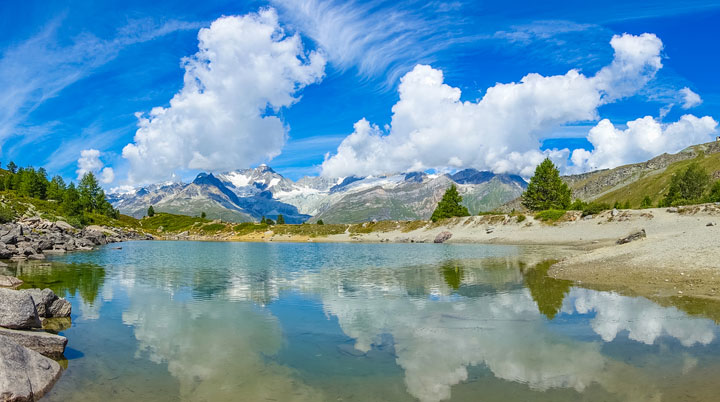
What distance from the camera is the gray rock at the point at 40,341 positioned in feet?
47.0

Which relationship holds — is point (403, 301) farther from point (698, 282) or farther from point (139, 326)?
point (698, 282)

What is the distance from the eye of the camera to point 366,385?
12375 millimetres

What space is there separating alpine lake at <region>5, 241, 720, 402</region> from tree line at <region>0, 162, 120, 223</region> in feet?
426

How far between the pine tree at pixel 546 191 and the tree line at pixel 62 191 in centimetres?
14765

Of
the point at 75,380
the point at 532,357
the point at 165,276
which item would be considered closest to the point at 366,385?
the point at 532,357

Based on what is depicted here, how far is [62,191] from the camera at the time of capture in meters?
161

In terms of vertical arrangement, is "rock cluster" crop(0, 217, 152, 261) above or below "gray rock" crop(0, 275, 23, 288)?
above

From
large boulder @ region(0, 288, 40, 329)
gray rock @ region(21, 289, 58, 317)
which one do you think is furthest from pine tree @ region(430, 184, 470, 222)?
large boulder @ region(0, 288, 40, 329)

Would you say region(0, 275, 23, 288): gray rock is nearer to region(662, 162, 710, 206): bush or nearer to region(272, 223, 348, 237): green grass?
region(272, 223, 348, 237): green grass

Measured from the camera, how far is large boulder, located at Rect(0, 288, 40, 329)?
50.8 feet

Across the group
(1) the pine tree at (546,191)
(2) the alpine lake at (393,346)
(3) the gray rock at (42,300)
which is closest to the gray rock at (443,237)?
(1) the pine tree at (546,191)

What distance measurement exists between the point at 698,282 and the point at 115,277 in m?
49.0

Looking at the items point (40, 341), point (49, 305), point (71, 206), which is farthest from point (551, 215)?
point (71, 206)

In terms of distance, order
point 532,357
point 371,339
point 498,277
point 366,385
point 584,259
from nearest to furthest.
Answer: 1. point 366,385
2. point 532,357
3. point 371,339
4. point 498,277
5. point 584,259
